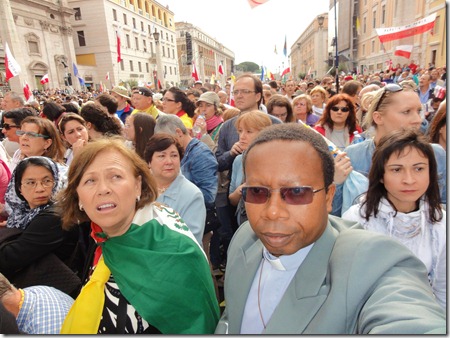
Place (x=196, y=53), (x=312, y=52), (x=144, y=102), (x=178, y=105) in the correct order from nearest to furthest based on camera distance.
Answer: (x=178, y=105) < (x=144, y=102) < (x=196, y=53) < (x=312, y=52)

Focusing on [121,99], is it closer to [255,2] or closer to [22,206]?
[255,2]

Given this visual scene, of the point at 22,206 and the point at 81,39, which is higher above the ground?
the point at 81,39

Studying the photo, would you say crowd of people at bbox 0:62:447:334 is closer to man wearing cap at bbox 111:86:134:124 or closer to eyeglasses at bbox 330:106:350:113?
eyeglasses at bbox 330:106:350:113

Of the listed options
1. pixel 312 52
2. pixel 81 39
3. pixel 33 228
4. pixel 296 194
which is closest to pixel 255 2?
pixel 33 228

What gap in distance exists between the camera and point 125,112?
6836mm

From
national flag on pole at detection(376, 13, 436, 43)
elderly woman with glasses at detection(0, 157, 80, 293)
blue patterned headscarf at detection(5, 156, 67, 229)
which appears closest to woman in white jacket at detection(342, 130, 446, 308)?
elderly woman with glasses at detection(0, 157, 80, 293)

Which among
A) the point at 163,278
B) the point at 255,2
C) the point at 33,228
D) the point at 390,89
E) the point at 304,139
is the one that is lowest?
the point at 163,278

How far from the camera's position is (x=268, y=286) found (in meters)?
1.19

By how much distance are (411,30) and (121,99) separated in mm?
9877

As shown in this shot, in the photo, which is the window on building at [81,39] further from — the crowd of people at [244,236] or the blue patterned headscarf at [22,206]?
the blue patterned headscarf at [22,206]

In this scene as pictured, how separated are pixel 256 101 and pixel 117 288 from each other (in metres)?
3.31

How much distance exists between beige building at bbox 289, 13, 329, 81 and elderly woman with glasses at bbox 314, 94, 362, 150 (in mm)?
53236

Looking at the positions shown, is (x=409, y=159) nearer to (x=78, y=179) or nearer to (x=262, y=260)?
(x=262, y=260)

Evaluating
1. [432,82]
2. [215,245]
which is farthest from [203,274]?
[432,82]
